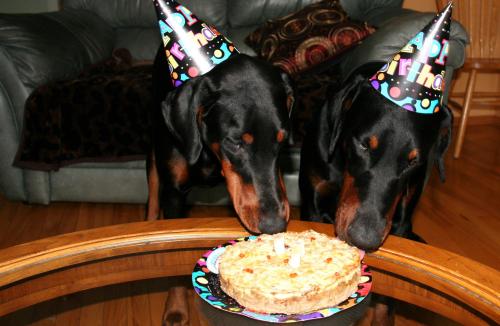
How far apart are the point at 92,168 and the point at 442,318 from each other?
1.94 meters

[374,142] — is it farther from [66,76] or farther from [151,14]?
[151,14]

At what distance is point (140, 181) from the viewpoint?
252 centimetres

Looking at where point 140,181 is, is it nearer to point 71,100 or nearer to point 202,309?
point 71,100

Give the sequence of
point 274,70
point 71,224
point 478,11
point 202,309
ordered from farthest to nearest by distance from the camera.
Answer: point 478,11, point 71,224, point 274,70, point 202,309

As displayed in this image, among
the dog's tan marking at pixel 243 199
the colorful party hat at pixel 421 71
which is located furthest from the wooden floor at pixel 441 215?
the colorful party hat at pixel 421 71

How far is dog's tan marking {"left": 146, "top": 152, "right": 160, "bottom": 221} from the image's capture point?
1.97 meters

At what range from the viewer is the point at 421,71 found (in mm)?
1193

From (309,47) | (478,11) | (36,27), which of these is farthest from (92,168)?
(478,11)

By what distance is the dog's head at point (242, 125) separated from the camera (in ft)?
4.11

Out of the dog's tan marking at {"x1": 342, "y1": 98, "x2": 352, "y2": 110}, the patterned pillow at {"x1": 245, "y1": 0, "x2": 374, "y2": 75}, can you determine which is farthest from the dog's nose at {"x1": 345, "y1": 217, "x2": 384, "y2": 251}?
the patterned pillow at {"x1": 245, "y1": 0, "x2": 374, "y2": 75}

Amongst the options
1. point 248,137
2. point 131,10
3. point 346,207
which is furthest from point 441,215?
point 131,10

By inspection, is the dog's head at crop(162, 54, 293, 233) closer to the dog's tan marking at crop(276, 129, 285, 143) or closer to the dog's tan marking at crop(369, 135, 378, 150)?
the dog's tan marking at crop(276, 129, 285, 143)

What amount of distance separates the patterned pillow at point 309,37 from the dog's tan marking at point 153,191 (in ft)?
3.33

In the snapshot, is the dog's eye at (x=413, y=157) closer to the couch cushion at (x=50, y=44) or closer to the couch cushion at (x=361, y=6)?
the couch cushion at (x=50, y=44)
